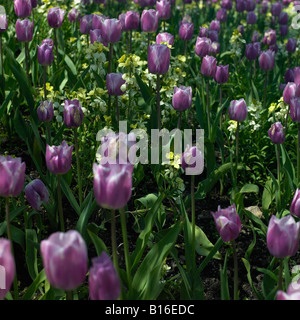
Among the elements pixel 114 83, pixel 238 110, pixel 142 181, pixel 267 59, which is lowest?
pixel 142 181

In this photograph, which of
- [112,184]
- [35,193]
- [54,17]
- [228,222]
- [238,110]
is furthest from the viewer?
[54,17]

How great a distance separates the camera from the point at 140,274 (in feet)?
6.65

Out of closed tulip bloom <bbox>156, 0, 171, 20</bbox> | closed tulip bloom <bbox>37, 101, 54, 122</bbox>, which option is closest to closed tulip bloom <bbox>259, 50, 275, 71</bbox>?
closed tulip bloom <bbox>156, 0, 171, 20</bbox>

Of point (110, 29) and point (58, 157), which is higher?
point (110, 29)

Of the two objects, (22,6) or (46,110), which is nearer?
(46,110)

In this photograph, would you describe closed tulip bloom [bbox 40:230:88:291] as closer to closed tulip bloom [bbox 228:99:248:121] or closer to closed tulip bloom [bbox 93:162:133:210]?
closed tulip bloom [bbox 93:162:133:210]

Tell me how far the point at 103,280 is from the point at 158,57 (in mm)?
1553

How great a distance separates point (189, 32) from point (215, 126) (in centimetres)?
99

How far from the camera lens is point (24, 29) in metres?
3.23

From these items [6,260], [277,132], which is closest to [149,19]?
[277,132]

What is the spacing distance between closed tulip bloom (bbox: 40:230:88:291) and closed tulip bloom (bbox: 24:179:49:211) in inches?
39.4

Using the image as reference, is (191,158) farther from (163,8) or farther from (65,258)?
(163,8)
